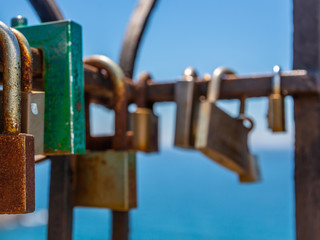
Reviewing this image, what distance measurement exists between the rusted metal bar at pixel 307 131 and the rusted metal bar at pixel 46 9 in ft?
2.27

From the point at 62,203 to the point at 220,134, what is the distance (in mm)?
469

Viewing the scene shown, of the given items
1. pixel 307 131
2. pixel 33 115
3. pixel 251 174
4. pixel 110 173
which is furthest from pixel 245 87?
pixel 33 115

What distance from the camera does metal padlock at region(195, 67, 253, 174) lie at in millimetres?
1237

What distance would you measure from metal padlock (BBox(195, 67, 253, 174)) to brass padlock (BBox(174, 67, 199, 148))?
0.04 meters

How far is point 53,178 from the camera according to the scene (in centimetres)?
109

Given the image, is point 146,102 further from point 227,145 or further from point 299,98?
point 299,98

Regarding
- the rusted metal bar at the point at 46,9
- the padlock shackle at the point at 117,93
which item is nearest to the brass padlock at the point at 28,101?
the rusted metal bar at the point at 46,9

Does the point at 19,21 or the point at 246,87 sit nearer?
the point at 19,21

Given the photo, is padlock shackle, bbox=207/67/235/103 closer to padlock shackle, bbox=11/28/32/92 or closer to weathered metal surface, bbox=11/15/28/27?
weathered metal surface, bbox=11/15/28/27

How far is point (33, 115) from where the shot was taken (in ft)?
2.23

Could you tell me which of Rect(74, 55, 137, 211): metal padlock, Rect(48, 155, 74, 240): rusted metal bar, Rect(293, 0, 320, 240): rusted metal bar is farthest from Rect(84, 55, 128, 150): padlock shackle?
Rect(293, 0, 320, 240): rusted metal bar

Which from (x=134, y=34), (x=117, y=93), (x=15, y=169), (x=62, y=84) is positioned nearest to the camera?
(x=15, y=169)

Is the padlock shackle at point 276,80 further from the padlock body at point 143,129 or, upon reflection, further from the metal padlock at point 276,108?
the padlock body at point 143,129

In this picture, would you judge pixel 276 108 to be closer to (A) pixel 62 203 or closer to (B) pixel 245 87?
(B) pixel 245 87
